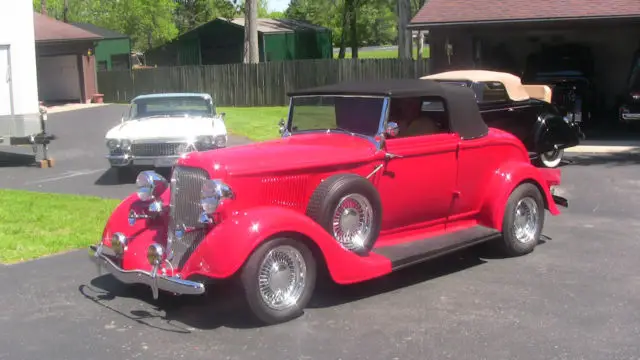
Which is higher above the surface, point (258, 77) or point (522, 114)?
point (258, 77)

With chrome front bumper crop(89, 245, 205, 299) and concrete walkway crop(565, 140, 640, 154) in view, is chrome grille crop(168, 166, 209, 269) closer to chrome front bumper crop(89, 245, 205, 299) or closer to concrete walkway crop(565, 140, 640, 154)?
chrome front bumper crop(89, 245, 205, 299)

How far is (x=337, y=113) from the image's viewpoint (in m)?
7.02

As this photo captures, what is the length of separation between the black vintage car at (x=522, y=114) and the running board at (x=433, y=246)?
530 centimetres

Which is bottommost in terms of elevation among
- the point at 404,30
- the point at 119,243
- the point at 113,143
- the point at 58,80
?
the point at 119,243

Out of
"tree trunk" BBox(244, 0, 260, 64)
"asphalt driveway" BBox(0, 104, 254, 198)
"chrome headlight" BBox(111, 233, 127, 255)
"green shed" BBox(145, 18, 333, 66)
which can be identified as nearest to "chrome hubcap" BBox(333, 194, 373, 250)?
"chrome headlight" BBox(111, 233, 127, 255)

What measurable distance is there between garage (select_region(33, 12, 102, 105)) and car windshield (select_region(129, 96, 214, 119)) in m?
19.6

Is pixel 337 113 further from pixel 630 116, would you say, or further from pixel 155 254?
pixel 630 116

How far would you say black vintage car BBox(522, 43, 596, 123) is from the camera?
18.2 metres

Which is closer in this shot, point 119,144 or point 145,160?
point 145,160

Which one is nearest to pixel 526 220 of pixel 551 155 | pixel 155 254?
pixel 155 254

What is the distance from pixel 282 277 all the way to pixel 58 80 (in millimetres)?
30600

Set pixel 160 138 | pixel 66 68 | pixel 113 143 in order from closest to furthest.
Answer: pixel 160 138 < pixel 113 143 < pixel 66 68

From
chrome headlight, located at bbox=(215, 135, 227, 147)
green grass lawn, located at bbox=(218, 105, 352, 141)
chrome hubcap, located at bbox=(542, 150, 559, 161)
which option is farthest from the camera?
chrome hubcap, located at bbox=(542, 150, 559, 161)

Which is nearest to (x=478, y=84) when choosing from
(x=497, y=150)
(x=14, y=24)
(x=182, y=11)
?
(x=497, y=150)
